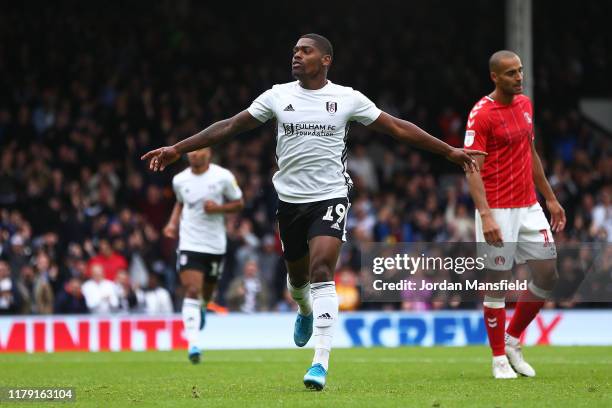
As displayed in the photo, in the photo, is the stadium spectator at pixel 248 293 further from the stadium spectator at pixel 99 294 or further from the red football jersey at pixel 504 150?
the red football jersey at pixel 504 150

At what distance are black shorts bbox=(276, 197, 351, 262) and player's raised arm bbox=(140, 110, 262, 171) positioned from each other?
712 millimetres

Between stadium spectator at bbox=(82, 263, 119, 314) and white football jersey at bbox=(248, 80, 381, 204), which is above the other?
white football jersey at bbox=(248, 80, 381, 204)

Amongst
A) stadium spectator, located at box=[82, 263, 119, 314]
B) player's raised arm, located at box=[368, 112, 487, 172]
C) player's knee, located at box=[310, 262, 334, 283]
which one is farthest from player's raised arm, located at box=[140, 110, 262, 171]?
stadium spectator, located at box=[82, 263, 119, 314]

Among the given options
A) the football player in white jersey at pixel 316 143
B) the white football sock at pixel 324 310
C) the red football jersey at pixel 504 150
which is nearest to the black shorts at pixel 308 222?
the football player in white jersey at pixel 316 143

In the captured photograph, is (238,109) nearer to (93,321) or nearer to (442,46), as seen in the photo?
(442,46)

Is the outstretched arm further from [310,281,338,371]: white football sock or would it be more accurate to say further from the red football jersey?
[310,281,338,371]: white football sock

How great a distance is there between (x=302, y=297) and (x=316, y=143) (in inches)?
67.5

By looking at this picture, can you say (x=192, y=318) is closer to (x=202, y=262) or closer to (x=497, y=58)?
(x=202, y=262)

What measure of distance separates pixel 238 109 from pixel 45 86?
4104 mm

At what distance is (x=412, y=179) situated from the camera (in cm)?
2331

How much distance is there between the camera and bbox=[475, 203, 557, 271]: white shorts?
31.7 ft

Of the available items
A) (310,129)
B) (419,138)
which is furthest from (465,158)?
(310,129)

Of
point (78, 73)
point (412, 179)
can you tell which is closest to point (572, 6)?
point (412, 179)

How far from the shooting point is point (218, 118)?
24359 millimetres
